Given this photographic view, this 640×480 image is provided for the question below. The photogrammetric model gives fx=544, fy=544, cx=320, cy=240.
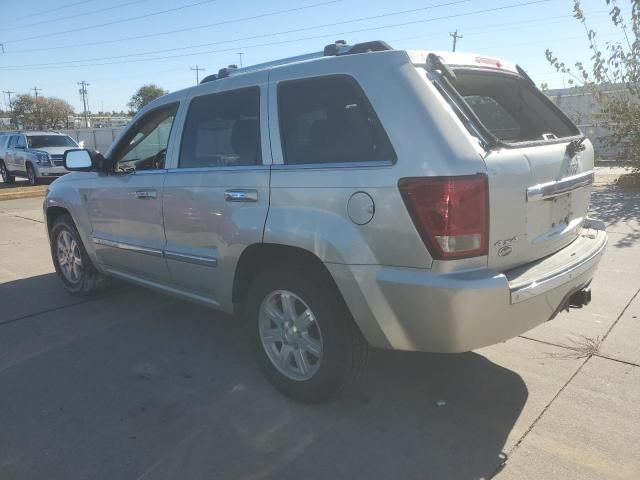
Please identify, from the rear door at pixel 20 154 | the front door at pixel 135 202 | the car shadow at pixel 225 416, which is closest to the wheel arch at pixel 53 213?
the front door at pixel 135 202

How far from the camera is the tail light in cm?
247

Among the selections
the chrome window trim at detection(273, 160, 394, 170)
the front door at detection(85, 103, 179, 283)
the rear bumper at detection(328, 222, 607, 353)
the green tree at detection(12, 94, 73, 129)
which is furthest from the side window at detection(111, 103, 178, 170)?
the green tree at detection(12, 94, 73, 129)

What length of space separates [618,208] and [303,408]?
7.94m

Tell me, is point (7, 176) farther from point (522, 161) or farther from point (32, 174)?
point (522, 161)

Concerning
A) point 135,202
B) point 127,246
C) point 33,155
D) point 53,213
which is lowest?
point 127,246

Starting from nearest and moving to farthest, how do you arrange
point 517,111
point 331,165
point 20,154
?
point 331,165, point 517,111, point 20,154

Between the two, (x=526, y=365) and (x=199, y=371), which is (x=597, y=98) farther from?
(x=199, y=371)

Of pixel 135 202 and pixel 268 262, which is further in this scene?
pixel 135 202

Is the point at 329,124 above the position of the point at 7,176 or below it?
above

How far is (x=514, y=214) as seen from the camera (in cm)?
266

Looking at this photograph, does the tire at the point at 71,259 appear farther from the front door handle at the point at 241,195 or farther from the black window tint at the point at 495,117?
the black window tint at the point at 495,117

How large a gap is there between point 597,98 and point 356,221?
11308 mm

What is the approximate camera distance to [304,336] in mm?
3164

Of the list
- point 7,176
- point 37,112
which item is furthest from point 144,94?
point 7,176
